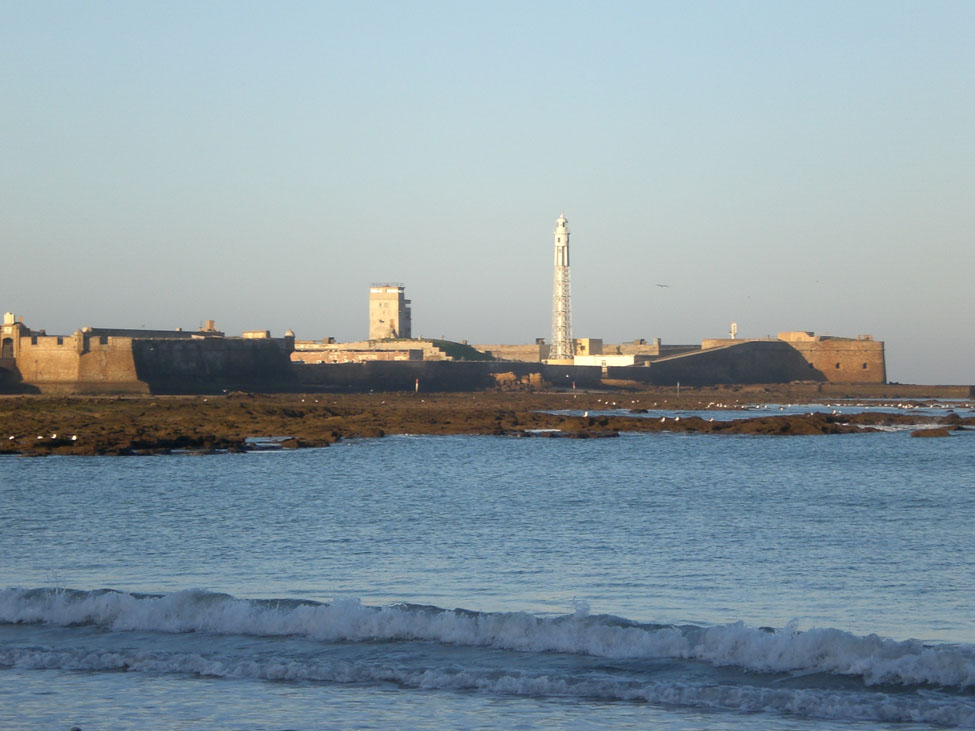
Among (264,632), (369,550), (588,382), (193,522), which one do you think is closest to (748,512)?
(369,550)

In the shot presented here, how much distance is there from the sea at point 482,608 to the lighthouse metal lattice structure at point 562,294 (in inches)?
2521

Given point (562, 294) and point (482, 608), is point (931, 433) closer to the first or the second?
point (482, 608)

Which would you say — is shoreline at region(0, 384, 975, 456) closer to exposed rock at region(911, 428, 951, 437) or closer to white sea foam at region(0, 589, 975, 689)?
exposed rock at region(911, 428, 951, 437)

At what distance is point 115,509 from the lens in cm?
1883

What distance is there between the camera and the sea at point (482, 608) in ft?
27.5

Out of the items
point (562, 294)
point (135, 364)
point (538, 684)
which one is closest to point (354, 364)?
point (135, 364)

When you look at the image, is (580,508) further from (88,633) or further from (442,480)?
(88,633)

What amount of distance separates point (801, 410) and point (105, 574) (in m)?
47.2

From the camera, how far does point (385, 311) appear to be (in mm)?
98812

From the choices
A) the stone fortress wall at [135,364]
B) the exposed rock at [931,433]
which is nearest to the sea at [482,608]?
the exposed rock at [931,433]

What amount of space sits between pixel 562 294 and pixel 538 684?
256 feet

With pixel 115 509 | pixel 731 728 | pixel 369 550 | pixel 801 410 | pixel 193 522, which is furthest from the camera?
pixel 801 410

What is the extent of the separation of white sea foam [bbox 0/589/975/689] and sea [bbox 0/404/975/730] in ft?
0.07

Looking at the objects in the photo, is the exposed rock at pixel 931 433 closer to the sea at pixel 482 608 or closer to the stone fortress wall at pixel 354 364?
the sea at pixel 482 608
